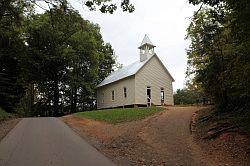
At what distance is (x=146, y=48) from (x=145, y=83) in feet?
15.6

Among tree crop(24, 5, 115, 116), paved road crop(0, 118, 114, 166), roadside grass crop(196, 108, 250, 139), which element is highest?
tree crop(24, 5, 115, 116)

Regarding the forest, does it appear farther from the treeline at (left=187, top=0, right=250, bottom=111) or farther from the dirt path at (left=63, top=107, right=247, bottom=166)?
the dirt path at (left=63, top=107, right=247, bottom=166)

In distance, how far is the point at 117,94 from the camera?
146 feet

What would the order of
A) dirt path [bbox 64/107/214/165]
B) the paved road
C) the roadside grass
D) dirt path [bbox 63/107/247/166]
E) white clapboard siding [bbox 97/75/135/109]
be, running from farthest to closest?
white clapboard siding [bbox 97/75/135/109]
the roadside grass
dirt path [bbox 64/107/214/165]
dirt path [bbox 63/107/247/166]
the paved road

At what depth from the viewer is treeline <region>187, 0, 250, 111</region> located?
1337 cm

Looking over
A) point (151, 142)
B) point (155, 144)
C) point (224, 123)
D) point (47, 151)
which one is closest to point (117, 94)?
point (224, 123)

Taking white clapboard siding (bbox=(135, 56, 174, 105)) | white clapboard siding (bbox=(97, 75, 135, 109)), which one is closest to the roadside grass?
white clapboard siding (bbox=(135, 56, 174, 105))

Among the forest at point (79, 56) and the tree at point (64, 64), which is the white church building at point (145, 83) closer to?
the forest at point (79, 56)

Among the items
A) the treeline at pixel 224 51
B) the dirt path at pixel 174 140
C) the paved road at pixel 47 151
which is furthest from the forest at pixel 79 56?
the paved road at pixel 47 151

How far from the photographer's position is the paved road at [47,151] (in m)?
11.8

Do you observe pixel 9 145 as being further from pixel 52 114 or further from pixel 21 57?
pixel 52 114

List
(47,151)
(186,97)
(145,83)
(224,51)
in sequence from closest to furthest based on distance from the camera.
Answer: (47,151)
(224,51)
(145,83)
(186,97)

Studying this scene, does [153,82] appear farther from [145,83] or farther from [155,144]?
[155,144]

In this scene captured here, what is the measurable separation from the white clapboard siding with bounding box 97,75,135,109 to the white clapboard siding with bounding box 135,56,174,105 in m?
0.71
